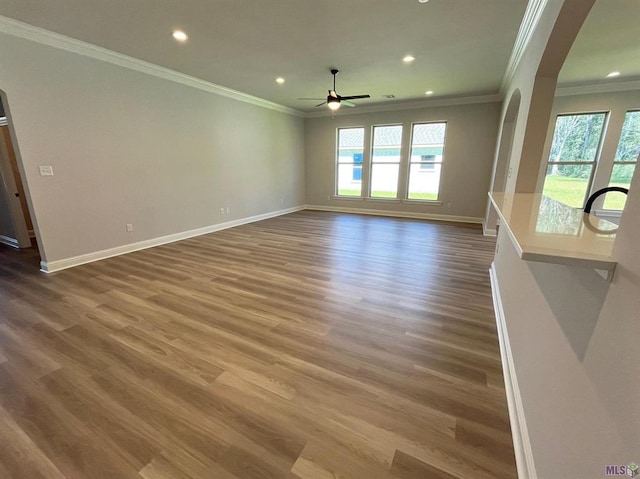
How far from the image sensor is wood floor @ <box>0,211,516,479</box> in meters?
1.34

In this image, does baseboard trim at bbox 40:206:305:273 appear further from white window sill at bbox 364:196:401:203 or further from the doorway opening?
white window sill at bbox 364:196:401:203

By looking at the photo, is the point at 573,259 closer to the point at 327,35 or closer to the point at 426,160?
the point at 327,35

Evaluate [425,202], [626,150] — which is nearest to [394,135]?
[425,202]

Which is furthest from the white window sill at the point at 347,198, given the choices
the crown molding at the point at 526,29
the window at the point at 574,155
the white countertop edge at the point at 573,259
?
the white countertop edge at the point at 573,259

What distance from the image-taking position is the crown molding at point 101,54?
10.3 ft

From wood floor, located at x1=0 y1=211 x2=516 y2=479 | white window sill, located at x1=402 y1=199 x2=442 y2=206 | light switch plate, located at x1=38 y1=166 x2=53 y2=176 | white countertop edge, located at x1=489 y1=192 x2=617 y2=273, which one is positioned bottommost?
wood floor, located at x1=0 y1=211 x2=516 y2=479

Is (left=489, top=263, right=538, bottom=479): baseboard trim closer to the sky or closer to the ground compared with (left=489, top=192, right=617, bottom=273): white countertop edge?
closer to the ground

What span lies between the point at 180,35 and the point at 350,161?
5534mm

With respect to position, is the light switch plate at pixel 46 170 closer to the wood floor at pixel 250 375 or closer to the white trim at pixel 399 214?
the wood floor at pixel 250 375

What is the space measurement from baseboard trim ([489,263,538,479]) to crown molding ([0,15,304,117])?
5.73 m

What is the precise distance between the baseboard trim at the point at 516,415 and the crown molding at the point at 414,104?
19.4 feet

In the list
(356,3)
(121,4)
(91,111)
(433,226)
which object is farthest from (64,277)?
(433,226)

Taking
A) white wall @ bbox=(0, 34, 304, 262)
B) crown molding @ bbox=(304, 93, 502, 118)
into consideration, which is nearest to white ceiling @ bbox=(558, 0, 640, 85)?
crown molding @ bbox=(304, 93, 502, 118)

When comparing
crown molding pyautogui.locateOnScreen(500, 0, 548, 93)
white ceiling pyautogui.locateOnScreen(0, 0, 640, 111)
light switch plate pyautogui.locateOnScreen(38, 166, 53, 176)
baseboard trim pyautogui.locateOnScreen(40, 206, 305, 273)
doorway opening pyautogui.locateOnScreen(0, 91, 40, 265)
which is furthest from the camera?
doorway opening pyautogui.locateOnScreen(0, 91, 40, 265)
